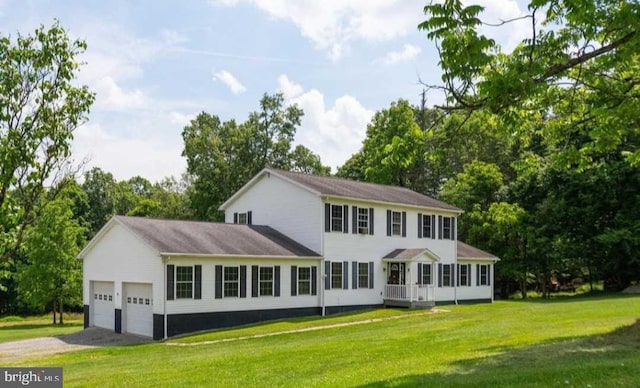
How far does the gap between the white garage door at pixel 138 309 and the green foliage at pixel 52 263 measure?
1329cm

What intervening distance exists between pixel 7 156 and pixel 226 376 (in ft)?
20.5

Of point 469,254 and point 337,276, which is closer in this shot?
point 337,276

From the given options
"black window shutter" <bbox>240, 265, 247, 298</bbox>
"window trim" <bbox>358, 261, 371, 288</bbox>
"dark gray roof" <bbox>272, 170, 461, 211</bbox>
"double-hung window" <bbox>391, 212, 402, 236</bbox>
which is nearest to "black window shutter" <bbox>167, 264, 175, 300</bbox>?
"black window shutter" <bbox>240, 265, 247, 298</bbox>

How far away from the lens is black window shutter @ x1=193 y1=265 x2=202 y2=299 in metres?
24.1

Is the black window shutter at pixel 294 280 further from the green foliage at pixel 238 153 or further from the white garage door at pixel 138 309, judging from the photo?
the green foliage at pixel 238 153

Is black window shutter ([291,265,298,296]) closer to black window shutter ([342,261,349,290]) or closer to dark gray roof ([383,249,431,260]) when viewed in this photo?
black window shutter ([342,261,349,290])

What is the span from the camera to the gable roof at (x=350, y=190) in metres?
29.1

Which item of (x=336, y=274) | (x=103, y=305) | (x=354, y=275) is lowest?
(x=103, y=305)

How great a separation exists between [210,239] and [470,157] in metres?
34.8

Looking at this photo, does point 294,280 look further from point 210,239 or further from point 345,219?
point 210,239

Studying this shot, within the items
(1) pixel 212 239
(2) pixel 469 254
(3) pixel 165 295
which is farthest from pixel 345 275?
(2) pixel 469 254

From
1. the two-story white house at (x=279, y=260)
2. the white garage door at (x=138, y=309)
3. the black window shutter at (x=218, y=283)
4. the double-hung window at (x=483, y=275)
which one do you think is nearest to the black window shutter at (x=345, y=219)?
the two-story white house at (x=279, y=260)

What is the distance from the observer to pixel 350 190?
30922 millimetres

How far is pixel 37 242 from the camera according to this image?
36781 mm
